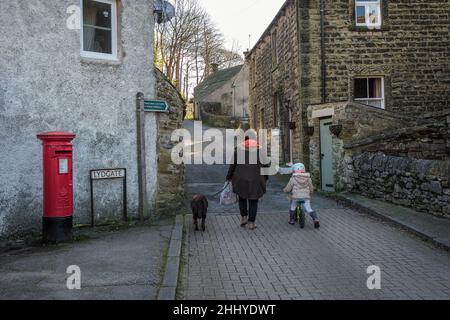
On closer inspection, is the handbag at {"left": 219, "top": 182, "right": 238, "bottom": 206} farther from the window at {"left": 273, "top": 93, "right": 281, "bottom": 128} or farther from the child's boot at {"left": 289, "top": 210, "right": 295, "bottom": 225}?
the window at {"left": 273, "top": 93, "right": 281, "bottom": 128}

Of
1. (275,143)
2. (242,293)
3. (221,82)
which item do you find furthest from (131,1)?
(221,82)

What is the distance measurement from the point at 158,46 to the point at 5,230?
93.5ft

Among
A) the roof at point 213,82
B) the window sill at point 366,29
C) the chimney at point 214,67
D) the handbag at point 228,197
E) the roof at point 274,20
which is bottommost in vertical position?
the handbag at point 228,197

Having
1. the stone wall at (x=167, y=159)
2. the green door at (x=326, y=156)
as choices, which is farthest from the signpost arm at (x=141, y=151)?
the green door at (x=326, y=156)

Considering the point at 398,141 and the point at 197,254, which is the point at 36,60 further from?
the point at 398,141

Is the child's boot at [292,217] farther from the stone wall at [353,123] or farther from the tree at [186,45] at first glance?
the tree at [186,45]

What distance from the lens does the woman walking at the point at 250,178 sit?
29.1 ft

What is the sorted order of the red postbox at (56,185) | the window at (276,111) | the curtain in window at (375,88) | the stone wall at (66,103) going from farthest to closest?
the window at (276,111), the curtain in window at (375,88), the stone wall at (66,103), the red postbox at (56,185)

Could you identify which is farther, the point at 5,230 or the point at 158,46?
the point at 158,46

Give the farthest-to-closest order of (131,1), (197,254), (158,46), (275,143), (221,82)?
1. (221,82)
2. (158,46)
3. (275,143)
4. (131,1)
5. (197,254)

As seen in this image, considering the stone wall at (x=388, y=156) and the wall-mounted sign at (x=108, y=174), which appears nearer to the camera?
the wall-mounted sign at (x=108, y=174)

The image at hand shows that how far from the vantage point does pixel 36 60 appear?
789 centimetres

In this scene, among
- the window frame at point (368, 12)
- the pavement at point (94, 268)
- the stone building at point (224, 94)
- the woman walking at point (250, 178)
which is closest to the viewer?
the pavement at point (94, 268)

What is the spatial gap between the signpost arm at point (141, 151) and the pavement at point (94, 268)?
120 centimetres
